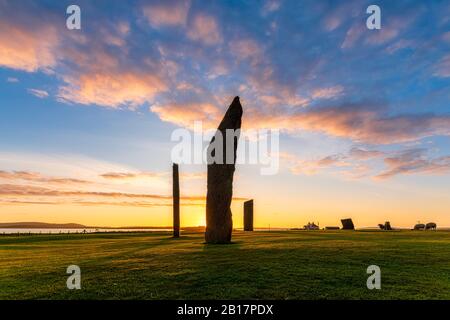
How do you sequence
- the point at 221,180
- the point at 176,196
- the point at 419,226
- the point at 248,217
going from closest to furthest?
the point at 221,180 < the point at 176,196 < the point at 248,217 < the point at 419,226

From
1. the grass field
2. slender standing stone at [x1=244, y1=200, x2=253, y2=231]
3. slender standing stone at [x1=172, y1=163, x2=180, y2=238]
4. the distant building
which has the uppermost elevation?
slender standing stone at [x1=172, y1=163, x2=180, y2=238]

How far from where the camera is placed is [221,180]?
19969 mm

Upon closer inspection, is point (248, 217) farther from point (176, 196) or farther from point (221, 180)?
point (221, 180)

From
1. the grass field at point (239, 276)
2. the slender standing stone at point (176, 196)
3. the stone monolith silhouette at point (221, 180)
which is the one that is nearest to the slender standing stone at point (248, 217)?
the slender standing stone at point (176, 196)

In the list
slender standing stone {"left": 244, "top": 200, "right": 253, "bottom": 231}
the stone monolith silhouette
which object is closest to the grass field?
the stone monolith silhouette

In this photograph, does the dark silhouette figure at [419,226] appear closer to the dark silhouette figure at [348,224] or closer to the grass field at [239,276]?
the dark silhouette figure at [348,224]

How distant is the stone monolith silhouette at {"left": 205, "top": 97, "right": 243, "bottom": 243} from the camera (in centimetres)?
2000

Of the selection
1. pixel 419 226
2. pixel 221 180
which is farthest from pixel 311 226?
pixel 221 180

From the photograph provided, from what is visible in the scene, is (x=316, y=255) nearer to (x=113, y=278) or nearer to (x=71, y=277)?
(x=113, y=278)

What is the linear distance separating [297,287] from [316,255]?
5.33 m

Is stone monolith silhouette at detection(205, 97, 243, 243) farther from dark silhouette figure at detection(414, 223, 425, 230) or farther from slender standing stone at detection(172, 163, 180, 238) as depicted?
dark silhouette figure at detection(414, 223, 425, 230)

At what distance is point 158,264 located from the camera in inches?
503

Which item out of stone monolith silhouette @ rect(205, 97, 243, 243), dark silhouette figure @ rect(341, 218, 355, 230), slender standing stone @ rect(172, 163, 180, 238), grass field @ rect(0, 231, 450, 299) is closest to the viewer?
grass field @ rect(0, 231, 450, 299)

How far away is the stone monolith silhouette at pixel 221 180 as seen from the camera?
20.0m
